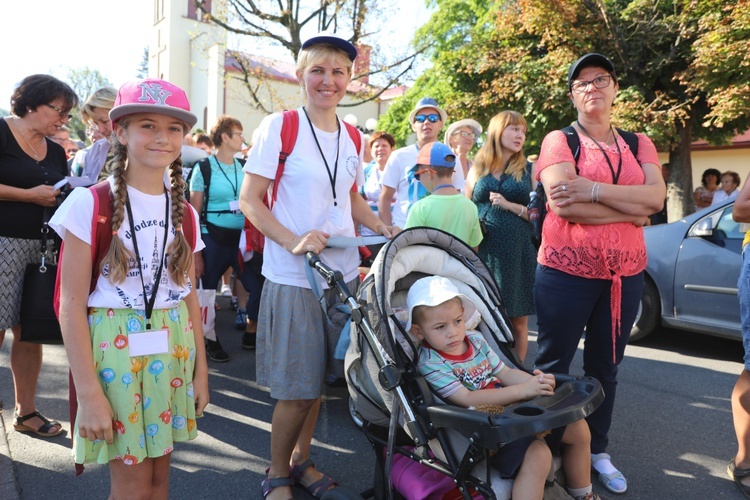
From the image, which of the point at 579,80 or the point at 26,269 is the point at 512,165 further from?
the point at 26,269

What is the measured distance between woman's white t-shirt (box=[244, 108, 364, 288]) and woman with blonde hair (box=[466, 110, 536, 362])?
1.75 meters

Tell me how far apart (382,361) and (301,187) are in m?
0.97

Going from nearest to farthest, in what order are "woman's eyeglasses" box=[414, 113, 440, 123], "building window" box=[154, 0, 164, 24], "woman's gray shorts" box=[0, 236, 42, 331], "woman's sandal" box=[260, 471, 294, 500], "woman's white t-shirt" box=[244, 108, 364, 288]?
"woman's white t-shirt" box=[244, 108, 364, 288] → "woman's sandal" box=[260, 471, 294, 500] → "woman's gray shorts" box=[0, 236, 42, 331] → "woman's eyeglasses" box=[414, 113, 440, 123] → "building window" box=[154, 0, 164, 24]

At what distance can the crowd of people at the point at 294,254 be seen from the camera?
2.02m

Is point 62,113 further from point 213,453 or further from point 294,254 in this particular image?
point 213,453

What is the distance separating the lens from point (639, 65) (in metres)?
12.0

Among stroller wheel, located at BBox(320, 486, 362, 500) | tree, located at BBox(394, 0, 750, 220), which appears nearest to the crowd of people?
stroller wheel, located at BBox(320, 486, 362, 500)

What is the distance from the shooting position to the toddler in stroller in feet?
7.34

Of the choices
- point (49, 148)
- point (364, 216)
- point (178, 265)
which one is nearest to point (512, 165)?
point (364, 216)

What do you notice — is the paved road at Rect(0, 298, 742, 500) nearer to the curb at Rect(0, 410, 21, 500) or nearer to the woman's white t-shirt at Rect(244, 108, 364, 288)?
the curb at Rect(0, 410, 21, 500)

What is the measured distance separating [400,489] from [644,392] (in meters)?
3.07

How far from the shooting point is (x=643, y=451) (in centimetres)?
369

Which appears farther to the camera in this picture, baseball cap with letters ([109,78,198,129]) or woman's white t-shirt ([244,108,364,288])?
woman's white t-shirt ([244,108,364,288])

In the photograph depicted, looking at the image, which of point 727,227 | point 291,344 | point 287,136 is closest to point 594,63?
A: point 287,136
